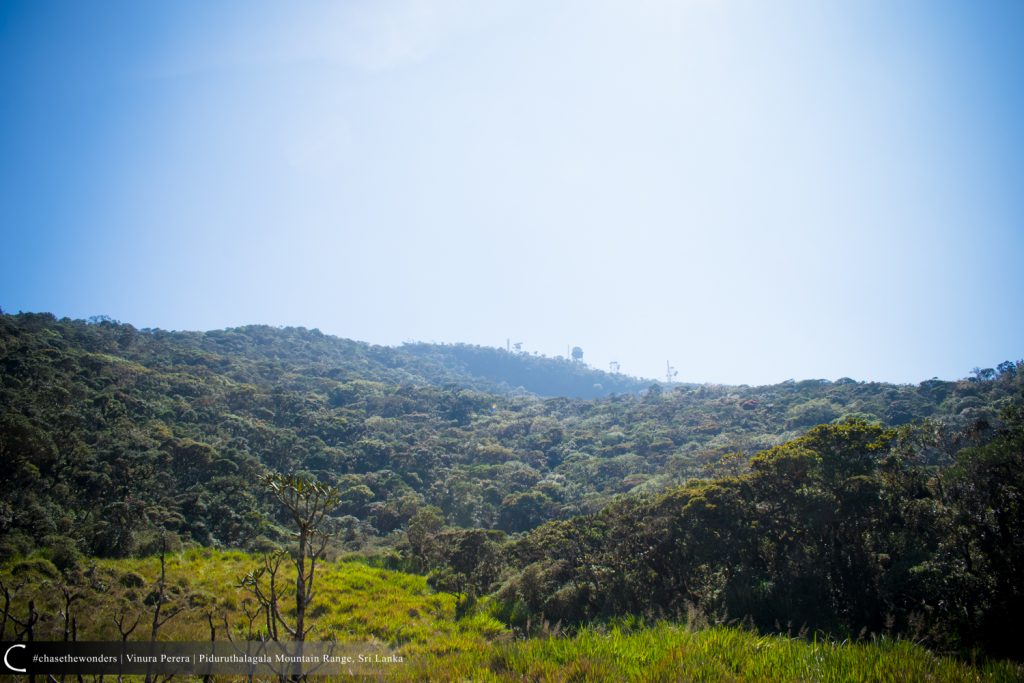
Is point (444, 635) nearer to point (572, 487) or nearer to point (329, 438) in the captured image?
point (572, 487)

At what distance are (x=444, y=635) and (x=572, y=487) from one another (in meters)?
31.5

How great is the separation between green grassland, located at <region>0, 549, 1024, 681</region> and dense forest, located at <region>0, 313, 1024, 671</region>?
54.2 inches

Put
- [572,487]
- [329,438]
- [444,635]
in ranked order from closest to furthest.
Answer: [444,635] < [572,487] < [329,438]

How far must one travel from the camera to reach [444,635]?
34.3 ft

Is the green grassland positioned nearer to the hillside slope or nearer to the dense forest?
the dense forest

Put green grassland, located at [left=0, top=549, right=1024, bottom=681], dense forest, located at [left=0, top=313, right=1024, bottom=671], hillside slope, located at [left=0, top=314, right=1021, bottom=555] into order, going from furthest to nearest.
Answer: hillside slope, located at [left=0, top=314, right=1021, bottom=555]
dense forest, located at [left=0, top=313, right=1024, bottom=671]
green grassland, located at [left=0, top=549, right=1024, bottom=681]

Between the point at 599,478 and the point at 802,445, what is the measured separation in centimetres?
2924

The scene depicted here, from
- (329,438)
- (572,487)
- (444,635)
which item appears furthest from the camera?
(329,438)

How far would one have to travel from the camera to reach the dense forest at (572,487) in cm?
1060

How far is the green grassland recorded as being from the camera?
17.4ft

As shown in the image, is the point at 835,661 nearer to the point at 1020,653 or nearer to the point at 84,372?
the point at 1020,653

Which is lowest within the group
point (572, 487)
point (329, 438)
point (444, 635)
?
point (572, 487)

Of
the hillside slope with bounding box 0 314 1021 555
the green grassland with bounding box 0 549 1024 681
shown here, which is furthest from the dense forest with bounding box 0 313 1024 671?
the green grassland with bounding box 0 549 1024 681

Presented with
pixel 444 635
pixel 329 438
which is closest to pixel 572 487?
pixel 329 438
